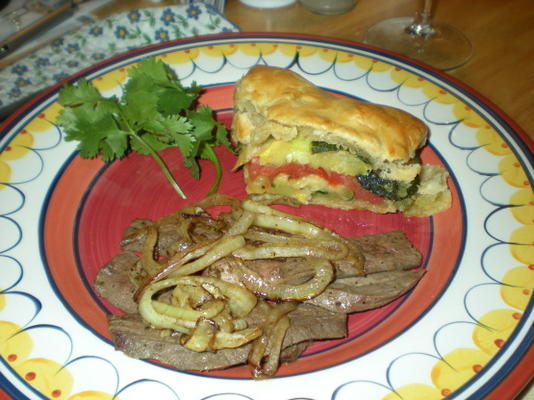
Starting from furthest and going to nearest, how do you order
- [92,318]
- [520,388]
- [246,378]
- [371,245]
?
[371,245]
[92,318]
[246,378]
[520,388]

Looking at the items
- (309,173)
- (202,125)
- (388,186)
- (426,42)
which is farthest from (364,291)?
(426,42)

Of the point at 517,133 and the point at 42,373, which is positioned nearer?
the point at 42,373

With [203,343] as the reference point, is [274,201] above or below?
above

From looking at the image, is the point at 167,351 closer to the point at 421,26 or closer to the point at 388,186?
the point at 388,186

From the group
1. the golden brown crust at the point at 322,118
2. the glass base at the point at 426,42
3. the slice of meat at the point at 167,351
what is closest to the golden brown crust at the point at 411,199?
the golden brown crust at the point at 322,118

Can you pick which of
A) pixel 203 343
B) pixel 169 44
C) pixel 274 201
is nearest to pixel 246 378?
pixel 203 343

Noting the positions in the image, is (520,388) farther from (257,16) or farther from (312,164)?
(257,16)

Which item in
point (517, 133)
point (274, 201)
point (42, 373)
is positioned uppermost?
point (517, 133)

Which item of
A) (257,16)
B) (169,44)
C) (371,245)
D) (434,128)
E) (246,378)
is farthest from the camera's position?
(257,16)
